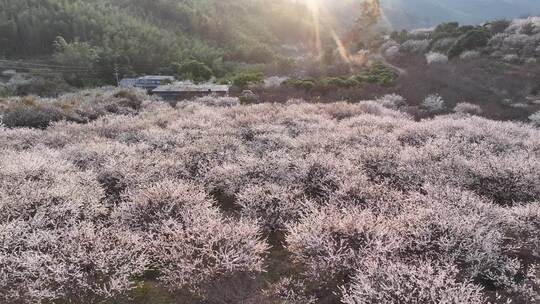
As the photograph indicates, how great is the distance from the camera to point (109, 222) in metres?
8.03

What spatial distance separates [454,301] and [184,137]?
1151 centimetres

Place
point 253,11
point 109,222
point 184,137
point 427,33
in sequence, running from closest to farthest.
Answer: point 109,222 → point 184,137 → point 427,33 → point 253,11

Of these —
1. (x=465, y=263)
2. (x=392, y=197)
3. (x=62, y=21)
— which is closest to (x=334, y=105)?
(x=392, y=197)

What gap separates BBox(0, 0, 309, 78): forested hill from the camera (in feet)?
159

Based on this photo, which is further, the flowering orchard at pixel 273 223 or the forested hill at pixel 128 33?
the forested hill at pixel 128 33

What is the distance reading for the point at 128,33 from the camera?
54750 mm

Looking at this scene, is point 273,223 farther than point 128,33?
No

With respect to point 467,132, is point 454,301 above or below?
above

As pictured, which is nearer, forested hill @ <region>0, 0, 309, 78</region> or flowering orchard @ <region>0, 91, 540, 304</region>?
flowering orchard @ <region>0, 91, 540, 304</region>

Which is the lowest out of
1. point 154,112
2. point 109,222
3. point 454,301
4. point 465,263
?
point 154,112

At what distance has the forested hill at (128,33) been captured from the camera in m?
48.3

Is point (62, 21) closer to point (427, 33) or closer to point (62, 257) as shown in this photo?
point (427, 33)

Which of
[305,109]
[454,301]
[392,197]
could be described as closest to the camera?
[454,301]

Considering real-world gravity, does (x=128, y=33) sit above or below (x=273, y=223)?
below
